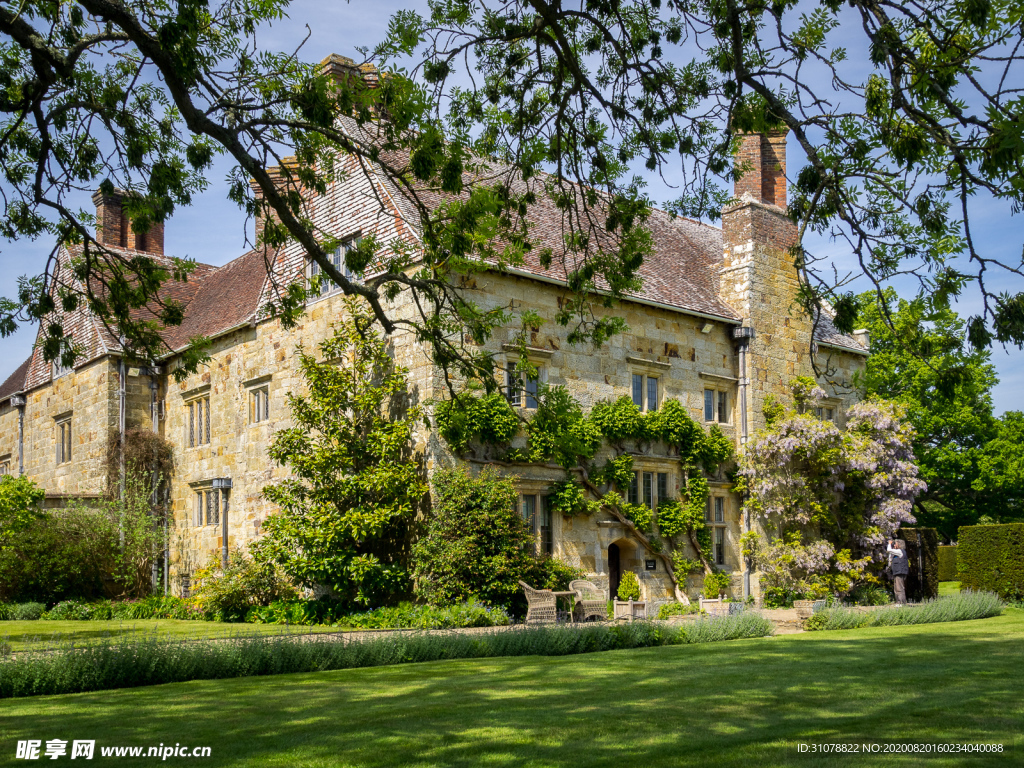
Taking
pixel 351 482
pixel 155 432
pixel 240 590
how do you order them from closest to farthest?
pixel 351 482
pixel 240 590
pixel 155 432

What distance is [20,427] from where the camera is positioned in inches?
1222

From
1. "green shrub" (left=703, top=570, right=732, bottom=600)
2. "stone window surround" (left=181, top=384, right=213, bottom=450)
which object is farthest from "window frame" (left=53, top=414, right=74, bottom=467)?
"green shrub" (left=703, top=570, right=732, bottom=600)

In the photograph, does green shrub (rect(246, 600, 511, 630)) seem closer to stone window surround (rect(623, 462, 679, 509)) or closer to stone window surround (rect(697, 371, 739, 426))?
stone window surround (rect(623, 462, 679, 509))

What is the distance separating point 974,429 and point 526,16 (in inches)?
1300

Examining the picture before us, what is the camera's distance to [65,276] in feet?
96.6

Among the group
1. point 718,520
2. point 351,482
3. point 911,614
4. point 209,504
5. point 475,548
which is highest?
point 351,482

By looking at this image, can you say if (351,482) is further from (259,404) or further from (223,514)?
(223,514)

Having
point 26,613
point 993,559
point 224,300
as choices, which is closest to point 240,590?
point 26,613

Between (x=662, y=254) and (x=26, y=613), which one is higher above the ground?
(x=662, y=254)

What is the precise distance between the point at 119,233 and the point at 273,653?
78.6ft

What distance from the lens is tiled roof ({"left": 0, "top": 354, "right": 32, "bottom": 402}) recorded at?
32559 mm

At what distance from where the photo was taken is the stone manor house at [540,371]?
19.1 m

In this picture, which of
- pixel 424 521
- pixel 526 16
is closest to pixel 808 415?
pixel 424 521

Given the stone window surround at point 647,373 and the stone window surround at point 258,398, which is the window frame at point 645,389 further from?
the stone window surround at point 258,398
